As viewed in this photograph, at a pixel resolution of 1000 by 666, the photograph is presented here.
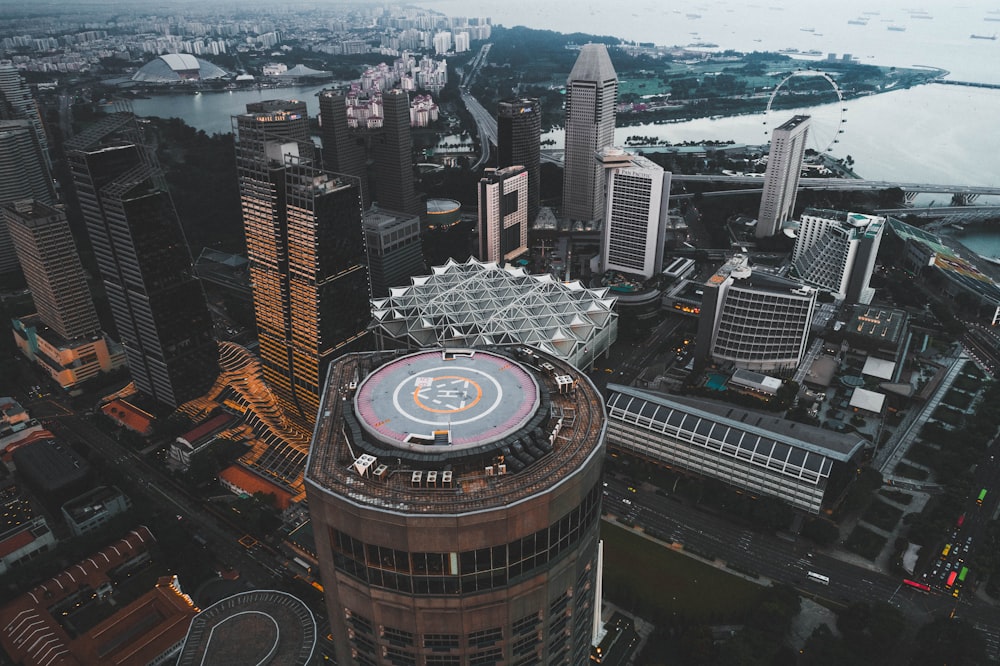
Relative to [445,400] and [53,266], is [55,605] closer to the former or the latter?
[53,266]

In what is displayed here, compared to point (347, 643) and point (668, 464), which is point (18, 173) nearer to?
point (668, 464)

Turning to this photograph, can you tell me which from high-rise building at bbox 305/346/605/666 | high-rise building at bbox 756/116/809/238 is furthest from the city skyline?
high-rise building at bbox 756/116/809/238

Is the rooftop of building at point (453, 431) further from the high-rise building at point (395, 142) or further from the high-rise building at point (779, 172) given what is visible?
the high-rise building at point (779, 172)

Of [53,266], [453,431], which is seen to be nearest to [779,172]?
[53,266]

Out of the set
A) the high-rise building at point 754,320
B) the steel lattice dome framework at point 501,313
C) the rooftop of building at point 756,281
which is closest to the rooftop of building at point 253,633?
the steel lattice dome framework at point 501,313

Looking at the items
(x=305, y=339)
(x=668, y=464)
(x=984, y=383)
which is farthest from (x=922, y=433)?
(x=305, y=339)
